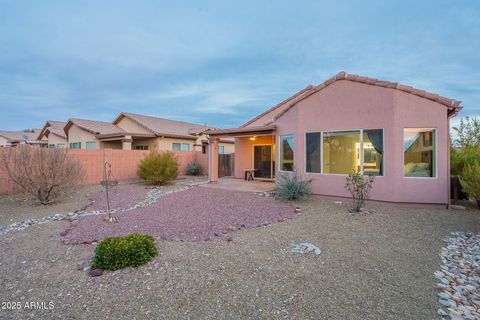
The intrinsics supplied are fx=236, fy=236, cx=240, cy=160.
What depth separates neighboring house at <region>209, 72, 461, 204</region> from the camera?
306 inches

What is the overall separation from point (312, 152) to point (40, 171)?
32.9ft

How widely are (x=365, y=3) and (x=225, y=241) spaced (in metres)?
11.4

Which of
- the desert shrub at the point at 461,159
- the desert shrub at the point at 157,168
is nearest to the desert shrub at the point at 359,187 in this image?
the desert shrub at the point at 461,159

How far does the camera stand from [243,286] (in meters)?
3.19

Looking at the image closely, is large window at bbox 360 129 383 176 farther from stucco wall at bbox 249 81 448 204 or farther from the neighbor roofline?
the neighbor roofline

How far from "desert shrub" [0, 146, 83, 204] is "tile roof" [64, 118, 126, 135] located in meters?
11.9

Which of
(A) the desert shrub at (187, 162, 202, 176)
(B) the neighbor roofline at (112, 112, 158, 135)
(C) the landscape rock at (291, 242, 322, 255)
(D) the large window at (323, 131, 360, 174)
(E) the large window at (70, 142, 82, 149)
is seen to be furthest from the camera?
(E) the large window at (70, 142, 82, 149)

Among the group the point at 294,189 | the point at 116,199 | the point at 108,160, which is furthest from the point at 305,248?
the point at 108,160

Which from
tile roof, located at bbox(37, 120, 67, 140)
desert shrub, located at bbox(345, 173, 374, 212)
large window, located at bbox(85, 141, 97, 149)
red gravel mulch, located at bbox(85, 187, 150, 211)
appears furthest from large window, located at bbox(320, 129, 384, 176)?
tile roof, located at bbox(37, 120, 67, 140)

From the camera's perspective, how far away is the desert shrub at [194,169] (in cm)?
1940

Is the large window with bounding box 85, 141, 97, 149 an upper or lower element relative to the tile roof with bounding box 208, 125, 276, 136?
lower

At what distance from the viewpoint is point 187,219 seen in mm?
6559

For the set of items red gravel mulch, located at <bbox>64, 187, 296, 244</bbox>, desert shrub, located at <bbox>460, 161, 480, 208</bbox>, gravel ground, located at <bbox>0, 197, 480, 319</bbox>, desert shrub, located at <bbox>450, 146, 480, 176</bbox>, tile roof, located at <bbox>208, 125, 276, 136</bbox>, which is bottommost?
gravel ground, located at <bbox>0, 197, 480, 319</bbox>

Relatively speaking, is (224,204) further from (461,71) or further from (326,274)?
(461,71)
